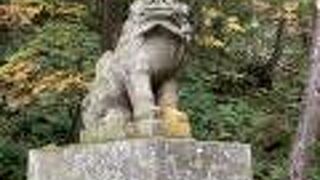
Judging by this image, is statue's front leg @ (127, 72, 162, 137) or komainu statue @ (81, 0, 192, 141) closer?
statue's front leg @ (127, 72, 162, 137)

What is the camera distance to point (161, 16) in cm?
614

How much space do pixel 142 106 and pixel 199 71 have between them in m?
11.2

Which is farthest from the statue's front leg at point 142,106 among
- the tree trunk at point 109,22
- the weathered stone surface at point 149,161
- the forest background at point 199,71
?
the tree trunk at point 109,22

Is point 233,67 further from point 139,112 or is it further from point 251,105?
point 139,112

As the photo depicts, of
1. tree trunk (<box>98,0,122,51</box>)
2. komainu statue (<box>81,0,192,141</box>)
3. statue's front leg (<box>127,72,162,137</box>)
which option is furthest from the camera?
tree trunk (<box>98,0,122,51</box>)

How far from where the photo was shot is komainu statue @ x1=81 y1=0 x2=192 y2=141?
6.07 m

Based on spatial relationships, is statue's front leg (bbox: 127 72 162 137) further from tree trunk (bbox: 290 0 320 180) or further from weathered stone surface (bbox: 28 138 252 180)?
tree trunk (bbox: 290 0 320 180)

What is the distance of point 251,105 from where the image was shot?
17.3 meters

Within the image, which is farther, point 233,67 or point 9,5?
point 233,67

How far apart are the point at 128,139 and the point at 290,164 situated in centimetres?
781

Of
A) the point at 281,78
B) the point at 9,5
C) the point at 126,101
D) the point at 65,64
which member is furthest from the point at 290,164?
the point at 126,101

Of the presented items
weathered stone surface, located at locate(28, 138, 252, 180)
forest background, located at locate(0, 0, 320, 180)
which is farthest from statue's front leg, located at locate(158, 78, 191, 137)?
forest background, located at locate(0, 0, 320, 180)

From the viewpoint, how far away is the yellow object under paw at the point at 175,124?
599 cm

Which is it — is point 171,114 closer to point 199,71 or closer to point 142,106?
point 142,106
